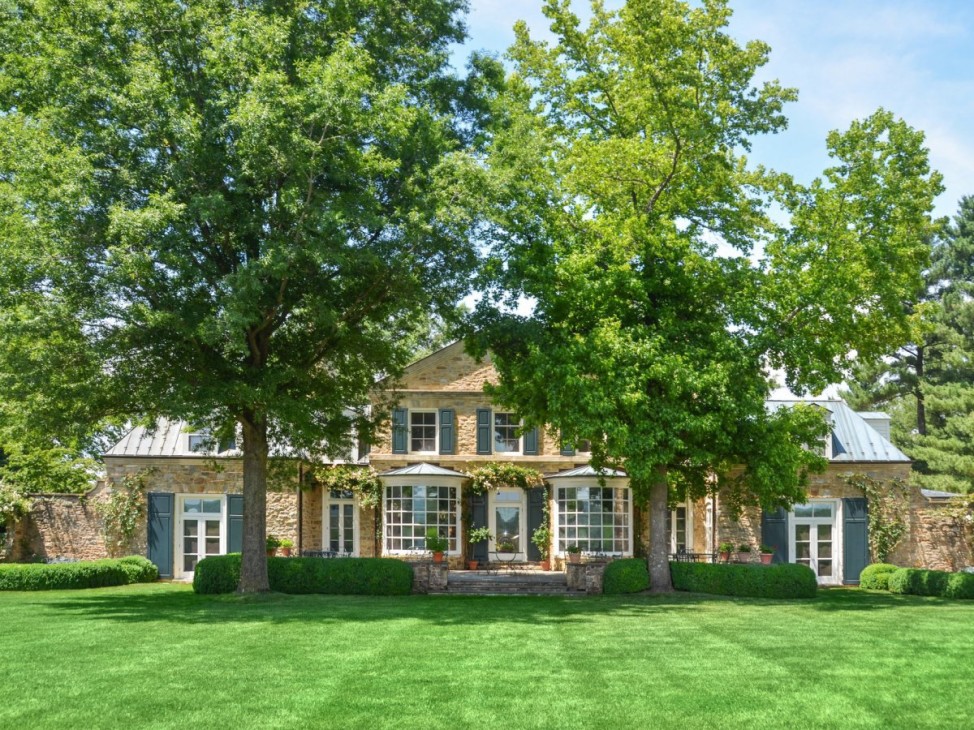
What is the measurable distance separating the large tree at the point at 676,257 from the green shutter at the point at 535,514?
4535 millimetres

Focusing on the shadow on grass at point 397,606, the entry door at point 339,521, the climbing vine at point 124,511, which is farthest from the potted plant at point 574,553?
the climbing vine at point 124,511

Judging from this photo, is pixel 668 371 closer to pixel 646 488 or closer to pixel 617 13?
pixel 646 488

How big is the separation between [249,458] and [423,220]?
645cm

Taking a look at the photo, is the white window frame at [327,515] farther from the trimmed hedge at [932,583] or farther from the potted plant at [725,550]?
the trimmed hedge at [932,583]

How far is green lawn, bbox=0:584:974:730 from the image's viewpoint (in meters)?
9.55

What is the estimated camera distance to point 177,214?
17109 millimetres

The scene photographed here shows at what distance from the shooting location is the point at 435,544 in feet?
84.7

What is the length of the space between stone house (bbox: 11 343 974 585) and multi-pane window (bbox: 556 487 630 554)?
27 mm

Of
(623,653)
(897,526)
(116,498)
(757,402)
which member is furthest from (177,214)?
(897,526)

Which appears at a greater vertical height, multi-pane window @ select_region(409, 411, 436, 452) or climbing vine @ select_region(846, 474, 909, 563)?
multi-pane window @ select_region(409, 411, 436, 452)

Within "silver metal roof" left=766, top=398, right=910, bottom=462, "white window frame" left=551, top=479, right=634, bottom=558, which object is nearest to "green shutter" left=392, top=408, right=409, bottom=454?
"white window frame" left=551, top=479, right=634, bottom=558

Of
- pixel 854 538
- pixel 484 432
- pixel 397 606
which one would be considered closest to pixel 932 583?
pixel 854 538

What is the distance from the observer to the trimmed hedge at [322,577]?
22281mm

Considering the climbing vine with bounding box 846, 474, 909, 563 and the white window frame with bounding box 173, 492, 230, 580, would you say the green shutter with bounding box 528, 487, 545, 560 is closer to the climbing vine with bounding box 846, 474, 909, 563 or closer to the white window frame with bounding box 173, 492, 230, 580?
the white window frame with bounding box 173, 492, 230, 580
